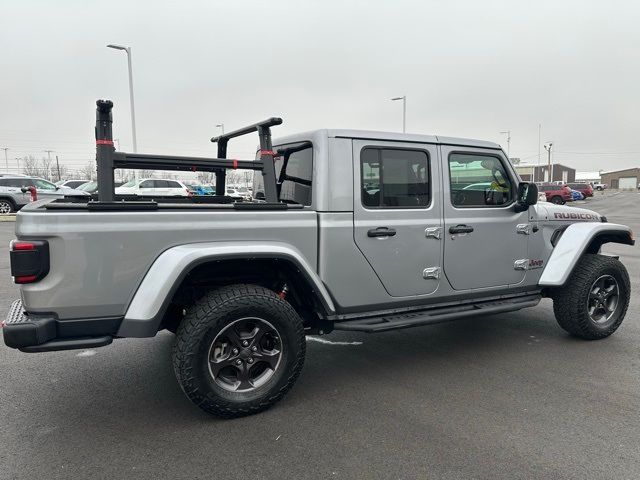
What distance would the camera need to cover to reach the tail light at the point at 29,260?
108 inches

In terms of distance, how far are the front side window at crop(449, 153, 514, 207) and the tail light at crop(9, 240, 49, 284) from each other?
3.01 m

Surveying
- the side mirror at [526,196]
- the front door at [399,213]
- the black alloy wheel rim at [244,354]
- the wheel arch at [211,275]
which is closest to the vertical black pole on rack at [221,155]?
the wheel arch at [211,275]

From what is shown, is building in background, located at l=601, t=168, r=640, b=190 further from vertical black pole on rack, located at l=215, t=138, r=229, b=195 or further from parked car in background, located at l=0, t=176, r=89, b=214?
vertical black pole on rack, located at l=215, t=138, r=229, b=195

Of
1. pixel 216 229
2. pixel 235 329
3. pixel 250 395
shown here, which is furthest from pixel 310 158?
pixel 250 395

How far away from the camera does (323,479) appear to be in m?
2.61

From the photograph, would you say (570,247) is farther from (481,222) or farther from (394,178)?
(394,178)

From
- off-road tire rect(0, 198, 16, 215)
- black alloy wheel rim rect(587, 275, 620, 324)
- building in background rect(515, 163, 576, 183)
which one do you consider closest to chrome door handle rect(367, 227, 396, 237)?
black alloy wheel rim rect(587, 275, 620, 324)

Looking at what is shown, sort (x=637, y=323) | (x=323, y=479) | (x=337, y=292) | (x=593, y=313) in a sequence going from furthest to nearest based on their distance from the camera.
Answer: (x=637, y=323)
(x=593, y=313)
(x=337, y=292)
(x=323, y=479)

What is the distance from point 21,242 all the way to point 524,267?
4.00 metres

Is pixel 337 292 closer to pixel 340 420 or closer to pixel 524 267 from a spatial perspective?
pixel 340 420

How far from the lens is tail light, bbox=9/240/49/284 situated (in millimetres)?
2736

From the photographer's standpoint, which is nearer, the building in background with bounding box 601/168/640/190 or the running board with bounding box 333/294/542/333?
the running board with bounding box 333/294/542/333

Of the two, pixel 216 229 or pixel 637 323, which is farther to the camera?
pixel 637 323

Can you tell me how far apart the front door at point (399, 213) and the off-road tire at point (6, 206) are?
810 inches
